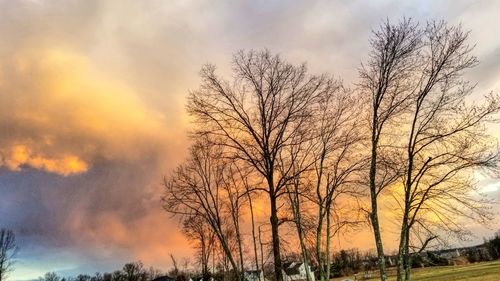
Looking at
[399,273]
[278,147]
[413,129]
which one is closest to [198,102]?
[278,147]

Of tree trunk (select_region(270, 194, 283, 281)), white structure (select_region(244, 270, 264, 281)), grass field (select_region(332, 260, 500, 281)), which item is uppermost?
tree trunk (select_region(270, 194, 283, 281))

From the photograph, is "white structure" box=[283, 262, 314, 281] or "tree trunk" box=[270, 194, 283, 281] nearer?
"tree trunk" box=[270, 194, 283, 281]

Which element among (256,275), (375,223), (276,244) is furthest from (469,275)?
(276,244)

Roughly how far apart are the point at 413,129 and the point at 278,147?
6860 millimetres

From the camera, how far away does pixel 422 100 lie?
2000cm

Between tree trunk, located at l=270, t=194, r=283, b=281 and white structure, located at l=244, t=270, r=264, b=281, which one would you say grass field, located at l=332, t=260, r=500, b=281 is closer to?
white structure, located at l=244, t=270, r=264, b=281

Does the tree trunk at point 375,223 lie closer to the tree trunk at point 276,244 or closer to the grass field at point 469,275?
the tree trunk at point 276,244

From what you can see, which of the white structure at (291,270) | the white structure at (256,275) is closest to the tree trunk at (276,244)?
the white structure at (291,270)

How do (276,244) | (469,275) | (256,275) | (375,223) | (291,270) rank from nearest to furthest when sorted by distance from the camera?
(375,223), (276,244), (256,275), (291,270), (469,275)

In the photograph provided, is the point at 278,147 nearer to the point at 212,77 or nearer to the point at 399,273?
the point at 212,77

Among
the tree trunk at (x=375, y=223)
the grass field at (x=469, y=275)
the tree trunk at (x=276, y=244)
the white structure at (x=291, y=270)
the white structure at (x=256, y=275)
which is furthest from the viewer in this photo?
the grass field at (x=469, y=275)

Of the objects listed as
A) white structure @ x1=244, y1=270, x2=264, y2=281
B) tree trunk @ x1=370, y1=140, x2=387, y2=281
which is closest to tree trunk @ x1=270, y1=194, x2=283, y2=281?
tree trunk @ x1=370, y1=140, x2=387, y2=281

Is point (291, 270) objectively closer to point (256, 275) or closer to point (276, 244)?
point (256, 275)

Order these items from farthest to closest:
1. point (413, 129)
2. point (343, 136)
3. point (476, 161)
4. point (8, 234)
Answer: point (8, 234)
point (343, 136)
point (413, 129)
point (476, 161)
